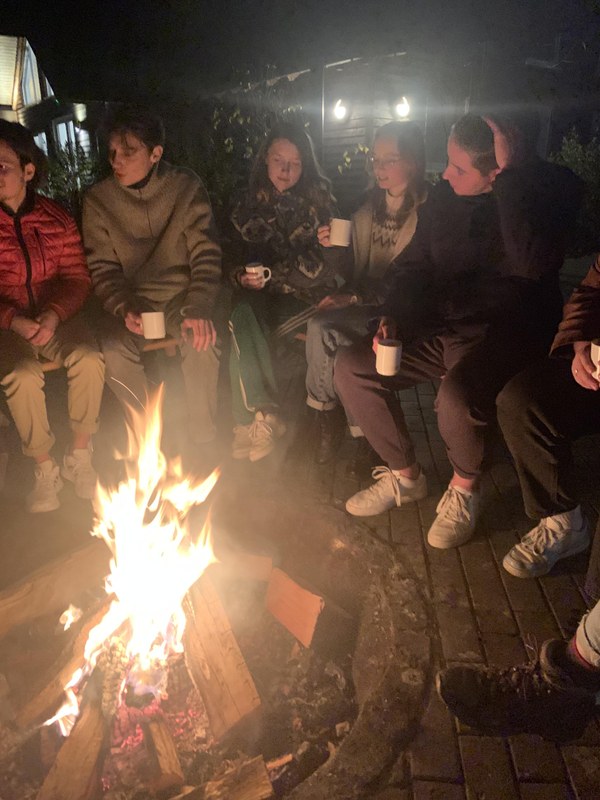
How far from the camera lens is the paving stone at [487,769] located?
1759 millimetres

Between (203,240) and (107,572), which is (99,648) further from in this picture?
(203,240)

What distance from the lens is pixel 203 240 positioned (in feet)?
13.7

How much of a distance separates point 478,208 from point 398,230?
26.8 inches

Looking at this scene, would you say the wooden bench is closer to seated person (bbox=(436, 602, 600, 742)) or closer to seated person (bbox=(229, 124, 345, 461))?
seated person (bbox=(229, 124, 345, 461))

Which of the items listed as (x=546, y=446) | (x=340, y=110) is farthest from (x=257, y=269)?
(x=340, y=110)

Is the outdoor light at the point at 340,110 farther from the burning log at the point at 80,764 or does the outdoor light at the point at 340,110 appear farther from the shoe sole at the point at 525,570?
the burning log at the point at 80,764

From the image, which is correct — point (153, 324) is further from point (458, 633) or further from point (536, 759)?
point (536, 759)

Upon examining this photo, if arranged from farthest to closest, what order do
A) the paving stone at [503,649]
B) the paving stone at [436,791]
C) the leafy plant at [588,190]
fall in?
the leafy plant at [588,190]
the paving stone at [503,649]
the paving stone at [436,791]

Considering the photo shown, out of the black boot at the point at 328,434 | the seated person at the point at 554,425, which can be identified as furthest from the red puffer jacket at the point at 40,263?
the seated person at the point at 554,425

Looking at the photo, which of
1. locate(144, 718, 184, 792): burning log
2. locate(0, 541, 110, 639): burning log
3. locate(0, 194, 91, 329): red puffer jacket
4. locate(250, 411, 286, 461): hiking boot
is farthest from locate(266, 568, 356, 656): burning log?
locate(0, 194, 91, 329): red puffer jacket

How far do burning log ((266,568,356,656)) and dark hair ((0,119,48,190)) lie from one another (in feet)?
9.57

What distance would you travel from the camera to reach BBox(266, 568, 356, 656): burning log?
2488mm

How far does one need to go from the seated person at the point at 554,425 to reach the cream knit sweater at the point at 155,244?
2268 millimetres

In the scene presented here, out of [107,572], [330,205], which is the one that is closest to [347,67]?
[330,205]
